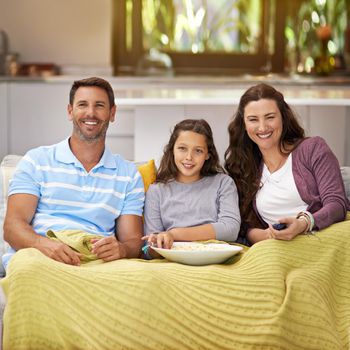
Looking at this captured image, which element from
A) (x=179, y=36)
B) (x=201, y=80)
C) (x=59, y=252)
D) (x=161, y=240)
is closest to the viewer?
(x=59, y=252)

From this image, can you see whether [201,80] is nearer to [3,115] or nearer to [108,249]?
[3,115]

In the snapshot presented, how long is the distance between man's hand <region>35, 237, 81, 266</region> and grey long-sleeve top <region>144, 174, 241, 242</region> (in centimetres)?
36

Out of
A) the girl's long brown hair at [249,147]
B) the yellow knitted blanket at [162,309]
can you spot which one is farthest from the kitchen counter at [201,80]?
the yellow knitted blanket at [162,309]

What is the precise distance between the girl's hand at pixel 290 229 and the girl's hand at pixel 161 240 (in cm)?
33

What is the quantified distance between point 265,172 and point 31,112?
9.76 ft

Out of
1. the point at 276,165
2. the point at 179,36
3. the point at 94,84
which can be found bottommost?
the point at 276,165

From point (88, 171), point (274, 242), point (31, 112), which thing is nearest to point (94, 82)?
point (88, 171)

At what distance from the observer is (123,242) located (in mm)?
2775

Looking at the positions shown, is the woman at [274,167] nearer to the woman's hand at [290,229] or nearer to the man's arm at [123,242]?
the woman's hand at [290,229]

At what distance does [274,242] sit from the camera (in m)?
2.52

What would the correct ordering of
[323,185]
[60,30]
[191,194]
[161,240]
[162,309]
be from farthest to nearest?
[60,30]
[191,194]
[323,185]
[161,240]
[162,309]

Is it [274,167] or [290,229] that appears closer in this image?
[290,229]

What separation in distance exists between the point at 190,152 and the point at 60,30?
11.2ft

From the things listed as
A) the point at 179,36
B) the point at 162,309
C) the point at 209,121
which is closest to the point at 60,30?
the point at 179,36
